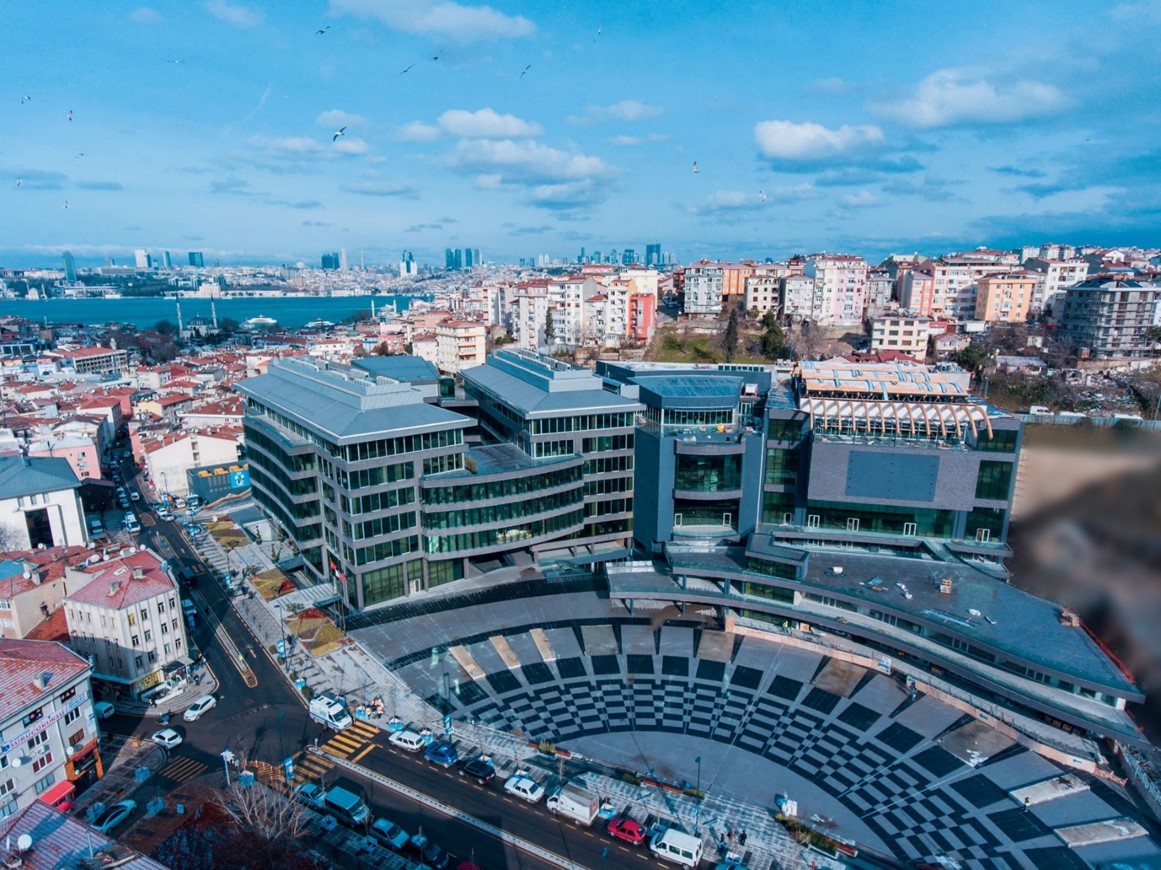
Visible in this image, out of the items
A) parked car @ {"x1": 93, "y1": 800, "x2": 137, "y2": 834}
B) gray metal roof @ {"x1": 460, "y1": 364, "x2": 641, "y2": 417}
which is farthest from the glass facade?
parked car @ {"x1": 93, "y1": 800, "x2": 137, "y2": 834}

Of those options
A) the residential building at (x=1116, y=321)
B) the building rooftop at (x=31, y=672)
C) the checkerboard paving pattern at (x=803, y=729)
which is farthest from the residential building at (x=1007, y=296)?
the building rooftop at (x=31, y=672)

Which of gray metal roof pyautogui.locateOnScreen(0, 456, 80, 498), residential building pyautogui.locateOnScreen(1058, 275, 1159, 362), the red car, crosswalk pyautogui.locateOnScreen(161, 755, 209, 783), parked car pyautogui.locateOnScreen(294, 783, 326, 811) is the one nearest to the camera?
the red car

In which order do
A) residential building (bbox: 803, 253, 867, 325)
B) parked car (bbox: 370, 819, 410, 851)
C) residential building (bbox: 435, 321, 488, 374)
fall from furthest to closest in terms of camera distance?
residential building (bbox: 435, 321, 488, 374) → residential building (bbox: 803, 253, 867, 325) → parked car (bbox: 370, 819, 410, 851)

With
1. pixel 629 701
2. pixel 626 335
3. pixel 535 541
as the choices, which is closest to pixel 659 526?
pixel 535 541

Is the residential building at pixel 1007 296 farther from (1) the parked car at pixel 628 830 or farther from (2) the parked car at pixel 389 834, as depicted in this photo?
(2) the parked car at pixel 389 834

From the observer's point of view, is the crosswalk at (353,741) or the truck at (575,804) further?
the crosswalk at (353,741)

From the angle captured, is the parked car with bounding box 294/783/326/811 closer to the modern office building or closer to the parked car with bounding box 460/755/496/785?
the parked car with bounding box 460/755/496/785

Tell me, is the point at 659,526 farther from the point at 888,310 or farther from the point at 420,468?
the point at 888,310
